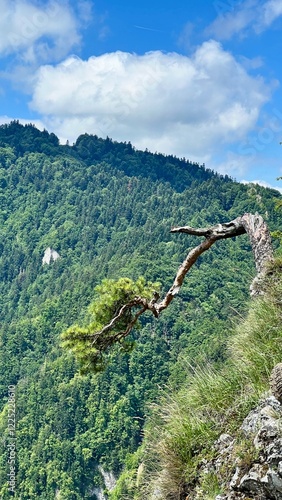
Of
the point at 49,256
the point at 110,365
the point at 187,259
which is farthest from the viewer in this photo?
the point at 49,256

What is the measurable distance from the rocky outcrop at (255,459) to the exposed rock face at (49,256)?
173004 mm

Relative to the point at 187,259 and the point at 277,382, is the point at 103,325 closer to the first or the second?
the point at 187,259

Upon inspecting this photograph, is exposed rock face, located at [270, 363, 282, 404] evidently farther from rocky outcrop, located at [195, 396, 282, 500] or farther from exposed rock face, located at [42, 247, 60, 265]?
exposed rock face, located at [42, 247, 60, 265]

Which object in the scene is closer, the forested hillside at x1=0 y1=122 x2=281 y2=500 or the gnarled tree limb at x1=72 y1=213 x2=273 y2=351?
the gnarled tree limb at x1=72 y1=213 x2=273 y2=351

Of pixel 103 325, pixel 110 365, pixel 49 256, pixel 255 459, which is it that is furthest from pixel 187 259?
pixel 49 256

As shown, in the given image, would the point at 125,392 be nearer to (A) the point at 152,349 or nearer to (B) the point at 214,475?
(A) the point at 152,349

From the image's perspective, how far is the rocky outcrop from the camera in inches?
121

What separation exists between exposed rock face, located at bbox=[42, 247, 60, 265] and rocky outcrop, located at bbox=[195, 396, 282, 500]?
17300cm

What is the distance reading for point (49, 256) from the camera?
17888 cm

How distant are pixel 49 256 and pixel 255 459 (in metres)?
178

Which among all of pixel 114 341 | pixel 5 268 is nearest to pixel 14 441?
pixel 114 341

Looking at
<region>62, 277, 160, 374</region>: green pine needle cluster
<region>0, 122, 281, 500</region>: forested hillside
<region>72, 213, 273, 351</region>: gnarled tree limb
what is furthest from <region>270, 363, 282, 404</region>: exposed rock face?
<region>0, 122, 281, 500</region>: forested hillside

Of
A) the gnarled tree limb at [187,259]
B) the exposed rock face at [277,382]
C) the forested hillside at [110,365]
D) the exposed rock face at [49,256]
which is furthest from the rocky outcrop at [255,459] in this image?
the exposed rock face at [49,256]

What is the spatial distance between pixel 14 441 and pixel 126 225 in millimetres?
114055
